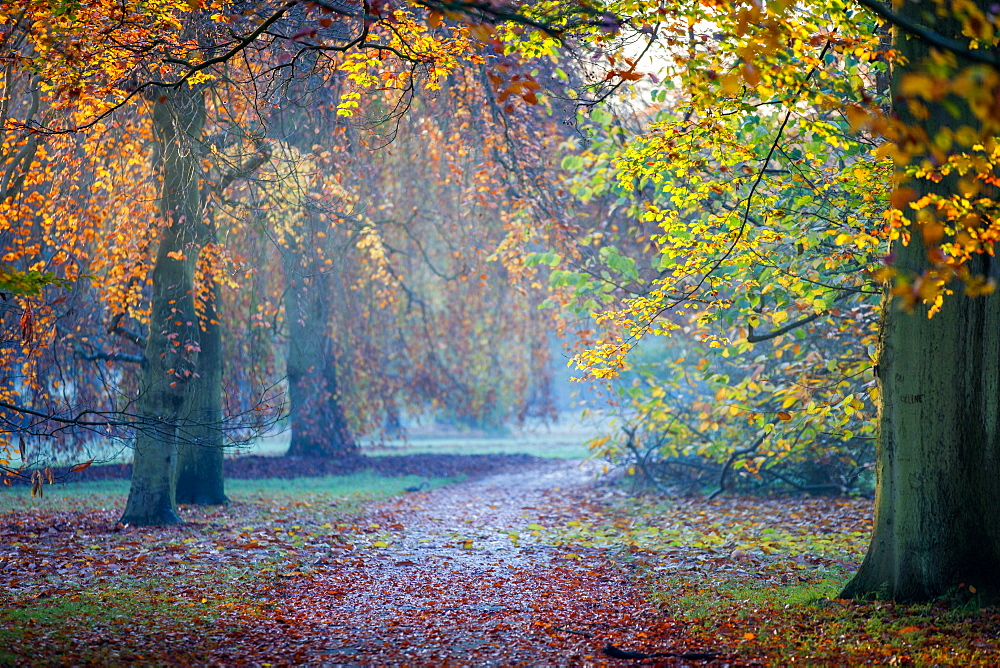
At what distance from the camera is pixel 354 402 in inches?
764

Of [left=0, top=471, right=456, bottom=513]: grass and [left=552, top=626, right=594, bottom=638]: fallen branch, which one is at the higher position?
[left=552, top=626, right=594, bottom=638]: fallen branch

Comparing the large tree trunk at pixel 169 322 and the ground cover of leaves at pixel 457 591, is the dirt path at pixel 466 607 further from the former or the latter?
the large tree trunk at pixel 169 322

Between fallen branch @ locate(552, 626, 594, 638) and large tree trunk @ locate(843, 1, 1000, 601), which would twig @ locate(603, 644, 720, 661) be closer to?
fallen branch @ locate(552, 626, 594, 638)

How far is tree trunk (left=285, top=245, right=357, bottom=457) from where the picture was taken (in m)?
17.8

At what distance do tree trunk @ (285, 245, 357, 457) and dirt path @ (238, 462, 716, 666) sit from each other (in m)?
7.34

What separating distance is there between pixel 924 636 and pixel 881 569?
2.95ft

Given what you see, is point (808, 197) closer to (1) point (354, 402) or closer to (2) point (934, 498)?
(2) point (934, 498)

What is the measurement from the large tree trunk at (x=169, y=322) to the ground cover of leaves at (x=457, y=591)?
1.88 ft

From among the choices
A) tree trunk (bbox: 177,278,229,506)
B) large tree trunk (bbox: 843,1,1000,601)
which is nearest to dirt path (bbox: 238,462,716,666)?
large tree trunk (bbox: 843,1,1000,601)

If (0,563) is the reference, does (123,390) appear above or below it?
above

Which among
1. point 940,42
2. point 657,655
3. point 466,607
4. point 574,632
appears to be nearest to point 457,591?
point 466,607

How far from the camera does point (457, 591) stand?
289 inches

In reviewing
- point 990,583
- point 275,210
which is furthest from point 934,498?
point 275,210

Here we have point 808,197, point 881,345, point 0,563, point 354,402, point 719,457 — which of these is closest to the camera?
point 881,345
